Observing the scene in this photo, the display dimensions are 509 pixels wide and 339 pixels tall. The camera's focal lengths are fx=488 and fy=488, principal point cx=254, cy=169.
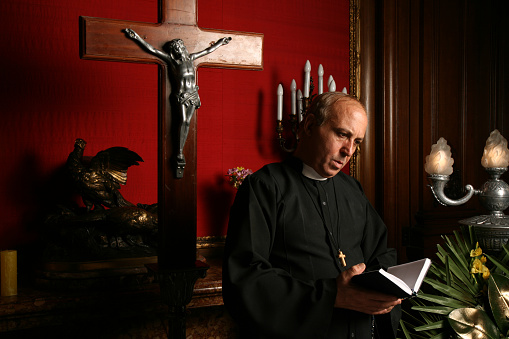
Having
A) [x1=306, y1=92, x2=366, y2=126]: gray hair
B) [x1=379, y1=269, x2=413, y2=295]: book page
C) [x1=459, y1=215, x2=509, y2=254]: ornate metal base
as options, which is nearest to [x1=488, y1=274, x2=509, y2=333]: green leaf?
[x1=459, y1=215, x2=509, y2=254]: ornate metal base

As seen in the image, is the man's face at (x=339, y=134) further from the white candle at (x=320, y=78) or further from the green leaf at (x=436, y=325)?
the white candle at (x=320, y=78)

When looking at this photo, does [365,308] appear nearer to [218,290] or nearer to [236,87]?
[218,290]

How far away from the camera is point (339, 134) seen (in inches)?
80.4

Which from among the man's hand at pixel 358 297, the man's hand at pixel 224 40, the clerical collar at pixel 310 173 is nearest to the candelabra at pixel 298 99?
the man's hand at pixel 224 40

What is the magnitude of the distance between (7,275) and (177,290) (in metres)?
0.95

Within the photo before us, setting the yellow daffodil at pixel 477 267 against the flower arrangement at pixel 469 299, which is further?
the yellow daffodil at pixel 477 267

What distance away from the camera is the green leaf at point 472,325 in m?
2.16

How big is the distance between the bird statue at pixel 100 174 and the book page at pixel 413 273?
5.68ft

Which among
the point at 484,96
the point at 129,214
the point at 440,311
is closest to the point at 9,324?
the point at 129,214

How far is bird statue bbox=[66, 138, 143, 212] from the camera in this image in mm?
2795

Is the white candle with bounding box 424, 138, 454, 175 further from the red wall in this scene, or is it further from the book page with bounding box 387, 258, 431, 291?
the red wall

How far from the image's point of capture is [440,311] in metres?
2.22

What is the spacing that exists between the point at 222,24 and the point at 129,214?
5.21 ft

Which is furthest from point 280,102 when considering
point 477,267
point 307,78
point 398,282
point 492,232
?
point 398,282
